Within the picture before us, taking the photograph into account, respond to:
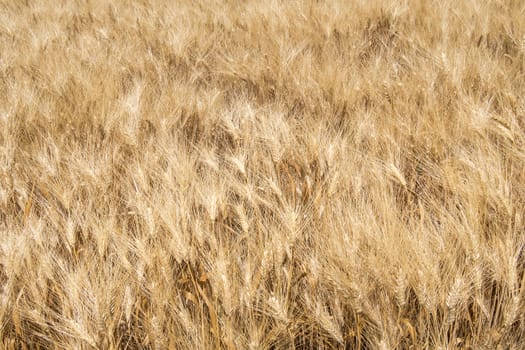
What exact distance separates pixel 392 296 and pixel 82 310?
619 mm

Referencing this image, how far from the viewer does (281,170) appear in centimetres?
139

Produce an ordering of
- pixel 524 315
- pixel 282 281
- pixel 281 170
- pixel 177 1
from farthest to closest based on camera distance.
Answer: pixel 177 1 < pixel 281 170 < pixel 282 281 < pixel 524 315

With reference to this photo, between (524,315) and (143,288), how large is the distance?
783 mm

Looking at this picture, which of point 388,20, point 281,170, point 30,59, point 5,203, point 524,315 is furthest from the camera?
point 388,20

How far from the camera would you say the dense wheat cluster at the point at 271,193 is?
2.68 feet

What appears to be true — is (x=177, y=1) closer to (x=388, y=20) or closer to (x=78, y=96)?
(x=388, y=20)

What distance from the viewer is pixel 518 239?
92 centimetres

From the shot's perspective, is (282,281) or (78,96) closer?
(282,281)

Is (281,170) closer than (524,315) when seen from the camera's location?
No

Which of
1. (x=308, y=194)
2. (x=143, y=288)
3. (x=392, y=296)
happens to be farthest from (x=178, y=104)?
(x=392, y=296)

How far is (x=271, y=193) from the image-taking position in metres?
1.21

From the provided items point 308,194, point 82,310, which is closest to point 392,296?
point 308,194

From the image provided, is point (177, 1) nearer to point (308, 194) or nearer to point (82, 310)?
point (308, 194)

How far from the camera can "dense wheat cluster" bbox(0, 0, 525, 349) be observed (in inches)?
32.1
